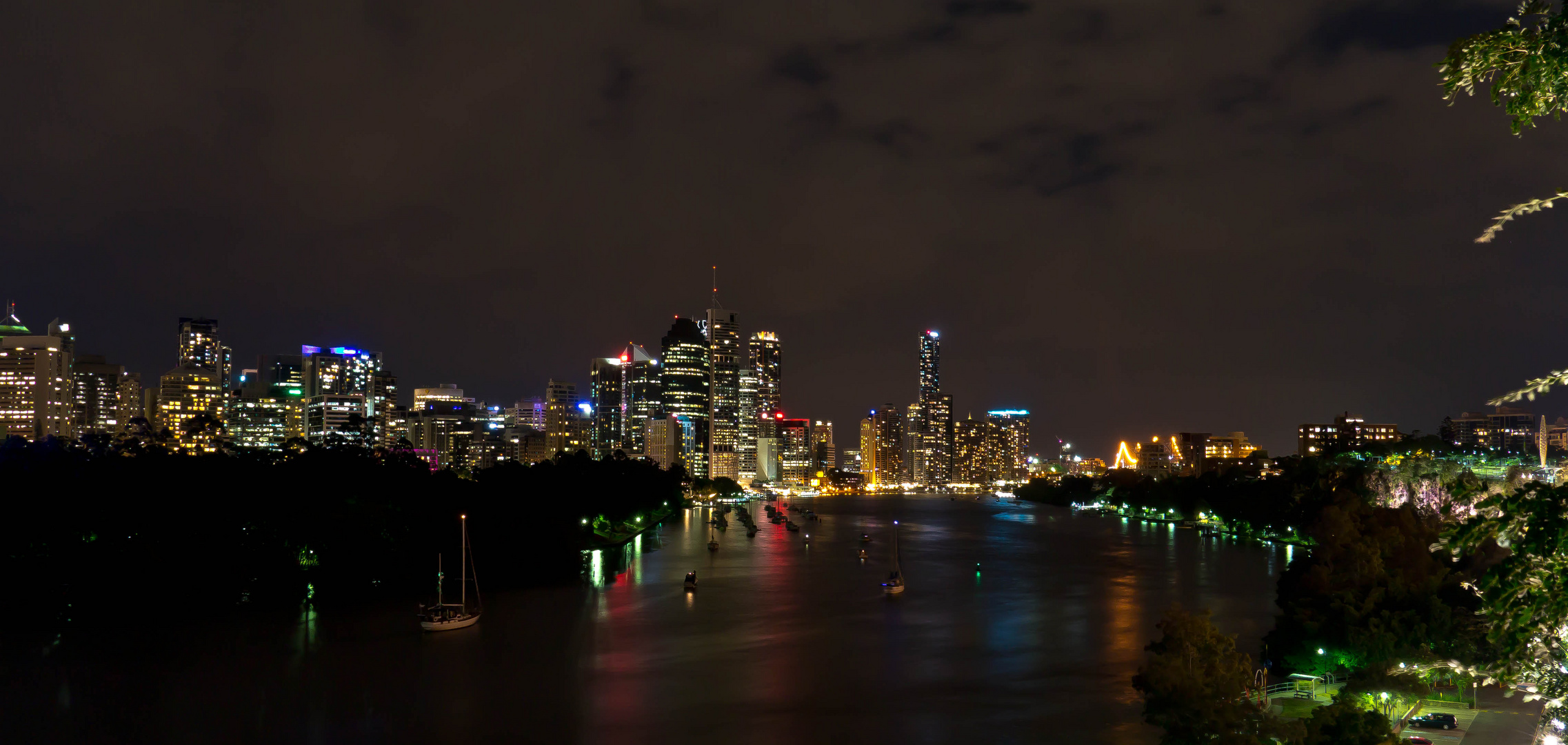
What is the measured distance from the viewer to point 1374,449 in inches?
3684

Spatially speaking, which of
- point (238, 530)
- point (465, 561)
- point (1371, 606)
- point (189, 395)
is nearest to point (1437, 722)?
point (1371, 606)

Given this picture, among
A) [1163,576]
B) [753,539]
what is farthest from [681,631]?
[753,539]

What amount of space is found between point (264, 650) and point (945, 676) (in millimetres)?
22541

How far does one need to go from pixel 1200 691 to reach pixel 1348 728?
2369 millimetres

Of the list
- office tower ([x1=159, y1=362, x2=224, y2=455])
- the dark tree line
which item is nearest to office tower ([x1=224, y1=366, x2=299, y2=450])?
office tower ([x1=159, y1=362, x2=224, y2=455])

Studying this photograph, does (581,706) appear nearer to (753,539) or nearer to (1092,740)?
(1092,740)

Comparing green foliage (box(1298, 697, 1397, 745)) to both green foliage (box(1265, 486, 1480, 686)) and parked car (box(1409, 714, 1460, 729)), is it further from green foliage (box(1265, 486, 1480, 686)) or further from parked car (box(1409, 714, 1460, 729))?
parked car (box(1409, 714, 1460, 729))

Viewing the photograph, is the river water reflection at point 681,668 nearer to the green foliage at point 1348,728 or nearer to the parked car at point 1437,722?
the parked car at point 1437,722

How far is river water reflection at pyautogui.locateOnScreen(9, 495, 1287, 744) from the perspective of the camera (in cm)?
2673

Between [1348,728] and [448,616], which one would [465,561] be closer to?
[448,616]

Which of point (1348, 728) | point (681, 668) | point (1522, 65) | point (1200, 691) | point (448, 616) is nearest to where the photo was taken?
point (1522, 65)

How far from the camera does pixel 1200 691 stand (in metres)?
17.2

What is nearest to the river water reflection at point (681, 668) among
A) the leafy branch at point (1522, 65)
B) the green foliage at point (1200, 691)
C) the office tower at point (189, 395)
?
the green foliage at point (1200, 691)

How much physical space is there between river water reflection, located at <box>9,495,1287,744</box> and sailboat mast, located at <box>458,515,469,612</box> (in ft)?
3.77
